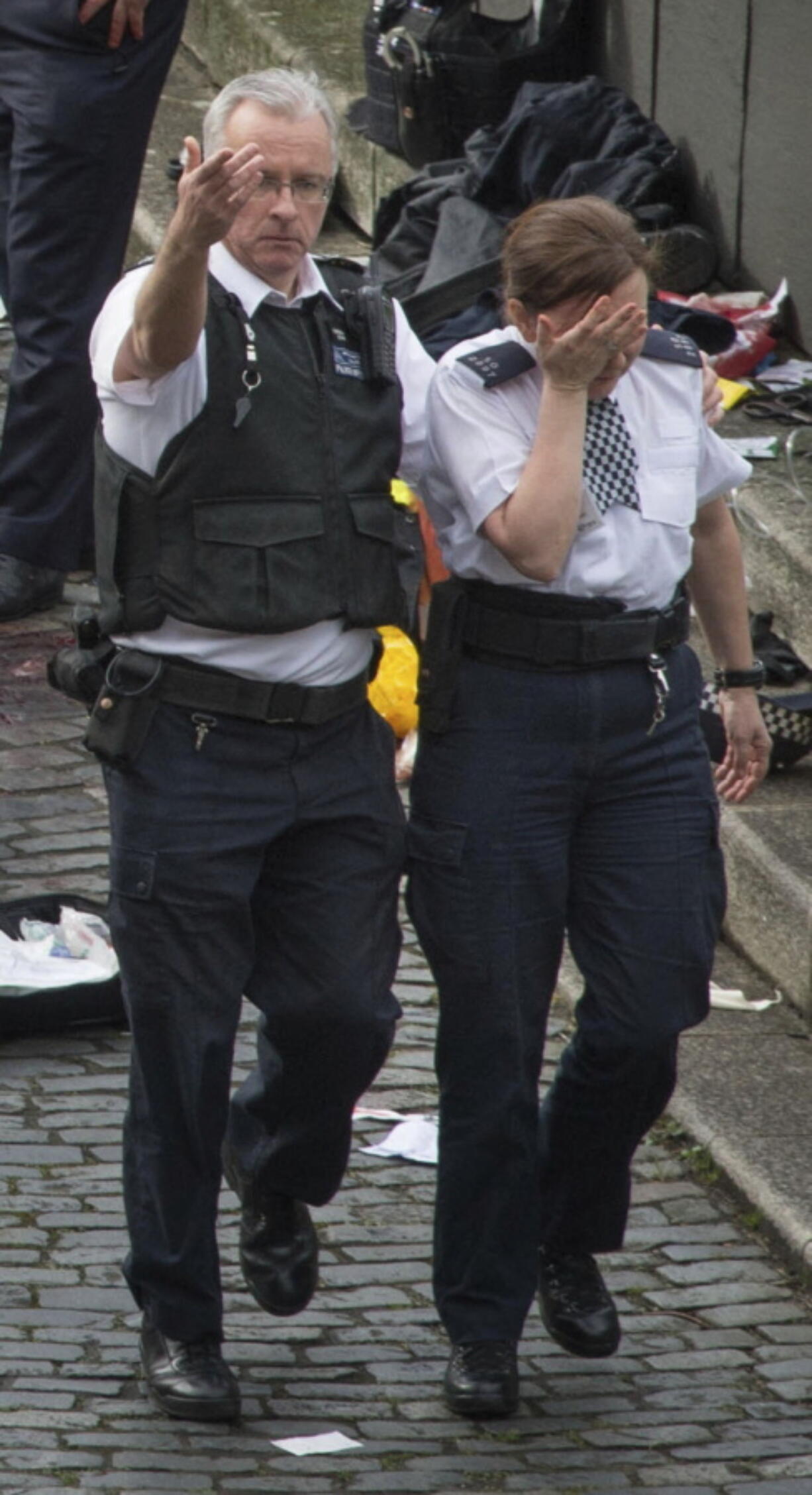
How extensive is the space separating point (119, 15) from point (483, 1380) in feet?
13.8

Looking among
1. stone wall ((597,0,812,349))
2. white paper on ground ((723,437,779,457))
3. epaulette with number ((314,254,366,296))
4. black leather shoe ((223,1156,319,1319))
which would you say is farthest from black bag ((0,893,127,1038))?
stone wall ((597,0,812,349))

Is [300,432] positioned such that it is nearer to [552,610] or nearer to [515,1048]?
[552,610]

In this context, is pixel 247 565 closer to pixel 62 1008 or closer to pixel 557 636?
pixel 557 636

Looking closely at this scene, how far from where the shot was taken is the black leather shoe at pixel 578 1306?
4.38 metres

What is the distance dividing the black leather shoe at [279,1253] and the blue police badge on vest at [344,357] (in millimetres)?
1391

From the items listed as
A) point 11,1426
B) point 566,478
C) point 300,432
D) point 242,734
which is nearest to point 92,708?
point 242,734

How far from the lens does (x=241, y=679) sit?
153 inches

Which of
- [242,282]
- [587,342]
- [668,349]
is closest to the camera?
[587,342]

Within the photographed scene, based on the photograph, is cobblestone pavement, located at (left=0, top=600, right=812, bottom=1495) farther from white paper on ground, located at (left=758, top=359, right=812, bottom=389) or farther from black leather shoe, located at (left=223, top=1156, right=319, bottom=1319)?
white paper on ground, located at (left=758, top=359, right=812, bottom=389)

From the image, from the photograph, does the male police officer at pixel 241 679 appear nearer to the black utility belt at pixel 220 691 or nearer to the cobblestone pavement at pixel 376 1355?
the black utility belt at pixel 220 691

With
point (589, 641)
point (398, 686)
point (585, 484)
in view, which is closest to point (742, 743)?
point (589, 641)

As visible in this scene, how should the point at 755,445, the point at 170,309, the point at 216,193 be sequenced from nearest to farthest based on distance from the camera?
the point at 216,193 → the point at 170,309 → the point at 755,445

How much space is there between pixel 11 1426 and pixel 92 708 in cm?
114

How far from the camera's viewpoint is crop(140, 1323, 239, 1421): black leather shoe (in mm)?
4121
